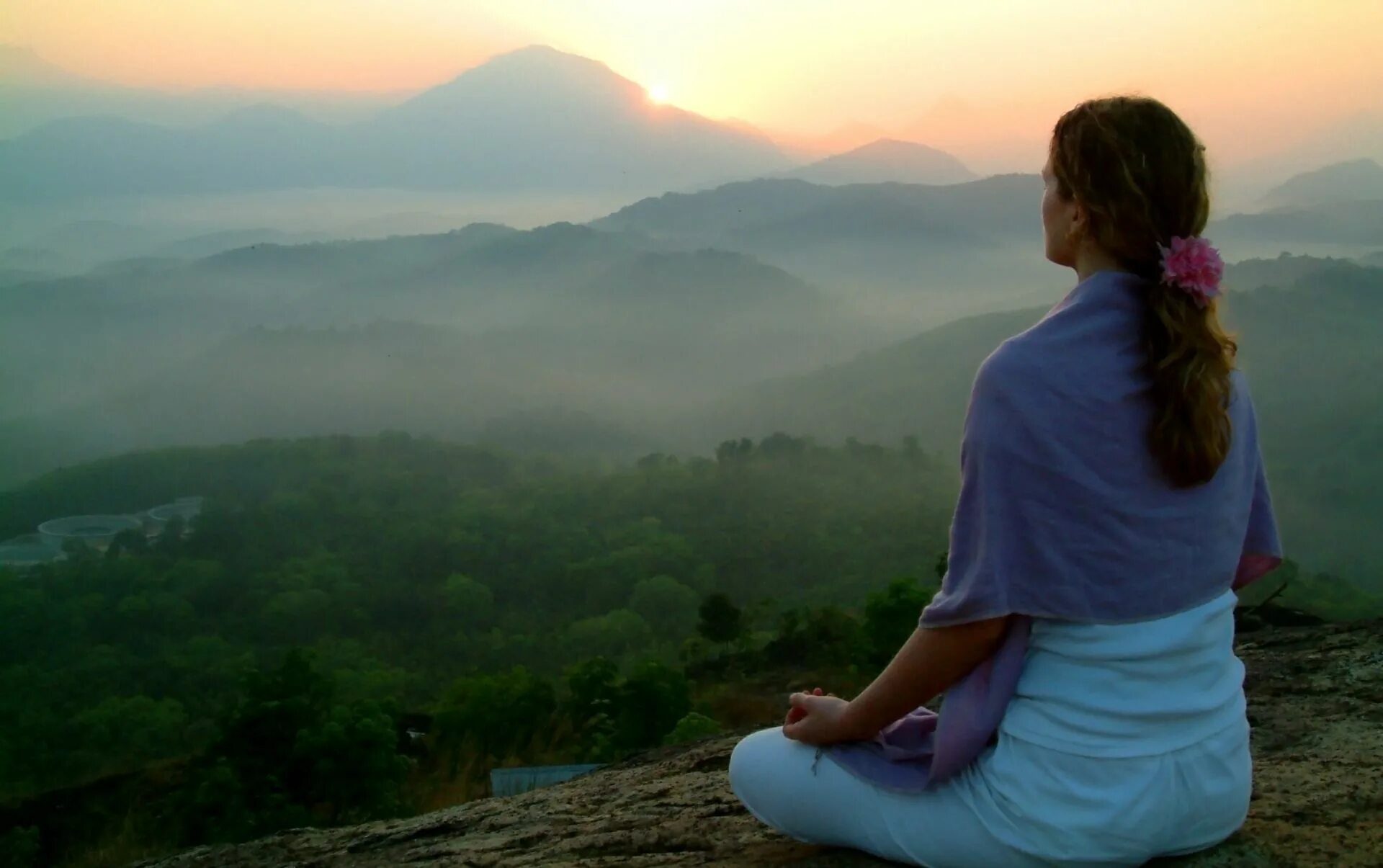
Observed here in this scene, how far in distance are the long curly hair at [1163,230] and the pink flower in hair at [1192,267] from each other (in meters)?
A: 0.02

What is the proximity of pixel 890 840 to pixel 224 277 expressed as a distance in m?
113

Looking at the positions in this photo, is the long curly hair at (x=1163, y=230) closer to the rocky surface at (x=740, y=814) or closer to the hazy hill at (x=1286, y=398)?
the rocky surface at (x=740, y=814)

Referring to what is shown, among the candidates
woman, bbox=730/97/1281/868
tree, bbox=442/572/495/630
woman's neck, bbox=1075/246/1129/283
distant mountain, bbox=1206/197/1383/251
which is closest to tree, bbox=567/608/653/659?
tree, bbox=442/572/495/630

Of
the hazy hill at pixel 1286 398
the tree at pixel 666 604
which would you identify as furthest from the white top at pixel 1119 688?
the tree at pixel 666 604

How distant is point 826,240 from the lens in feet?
365

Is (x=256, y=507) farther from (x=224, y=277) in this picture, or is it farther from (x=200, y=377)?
(x=224, y=277)

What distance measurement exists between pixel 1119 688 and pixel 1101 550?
24 centimetres

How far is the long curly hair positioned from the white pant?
53 centimetres

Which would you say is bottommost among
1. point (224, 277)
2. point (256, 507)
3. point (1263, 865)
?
point (256, 507)

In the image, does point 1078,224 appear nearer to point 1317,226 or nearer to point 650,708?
point 650,708

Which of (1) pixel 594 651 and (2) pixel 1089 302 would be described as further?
(1) pixel 594 651

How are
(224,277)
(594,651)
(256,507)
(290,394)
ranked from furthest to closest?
(224,277), (290,394), (256,507), (594,651)

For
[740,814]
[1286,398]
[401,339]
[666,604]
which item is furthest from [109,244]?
[740,814]

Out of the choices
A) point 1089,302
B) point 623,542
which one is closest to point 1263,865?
point 1089,302
